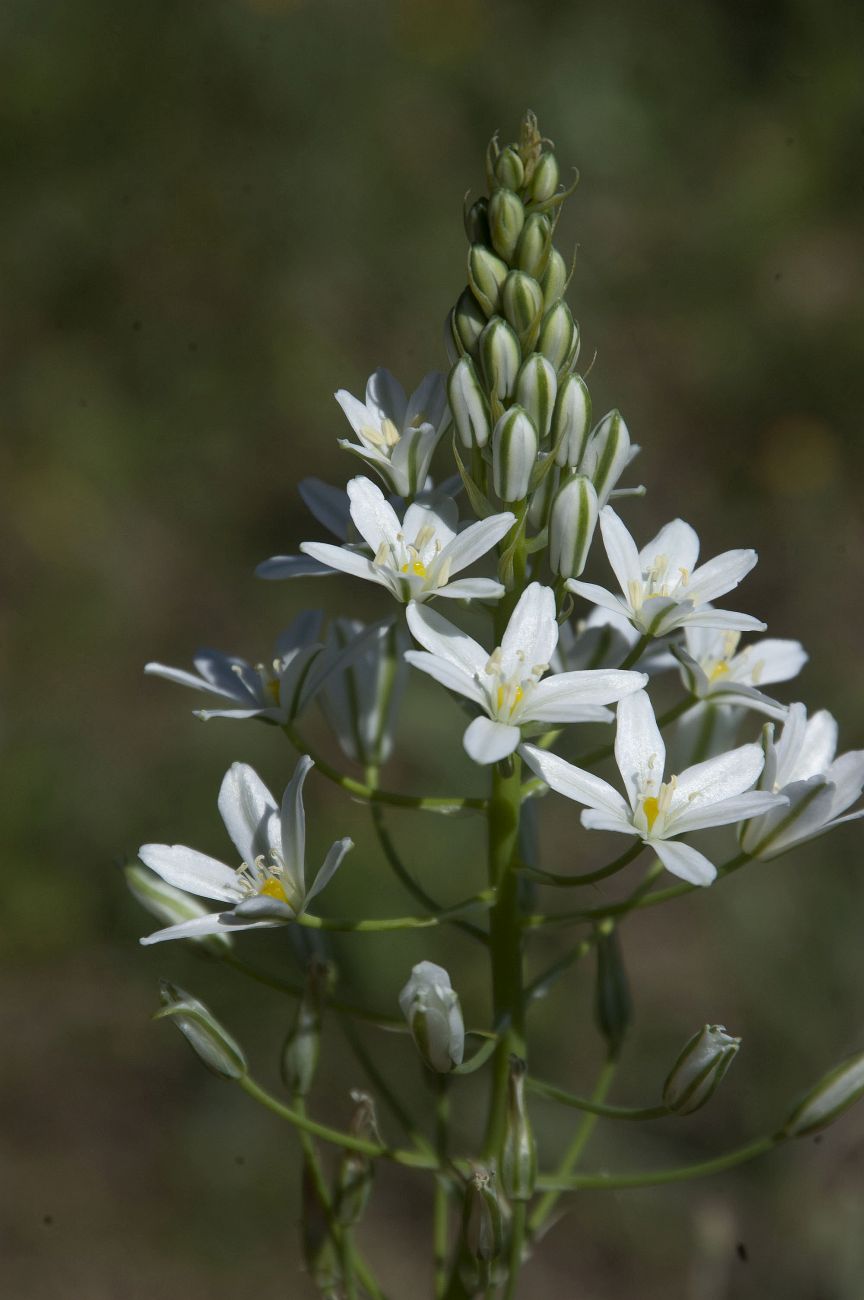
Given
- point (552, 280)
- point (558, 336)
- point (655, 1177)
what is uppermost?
point (552, 280)

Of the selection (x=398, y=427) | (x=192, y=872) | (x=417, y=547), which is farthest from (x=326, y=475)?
(x=192, y=872)

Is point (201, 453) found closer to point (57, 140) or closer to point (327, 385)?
point (327, 385)

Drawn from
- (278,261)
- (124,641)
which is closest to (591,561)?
(124,641)

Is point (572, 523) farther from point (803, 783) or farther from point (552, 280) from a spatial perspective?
point (803, 783)

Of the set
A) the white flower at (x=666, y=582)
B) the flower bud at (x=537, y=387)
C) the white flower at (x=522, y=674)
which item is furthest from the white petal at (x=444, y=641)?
the flower bud at (x=537, y=387)

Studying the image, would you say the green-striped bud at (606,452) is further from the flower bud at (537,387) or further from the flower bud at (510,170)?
the flower bud at (510,170)

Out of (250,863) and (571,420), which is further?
(250,863)
